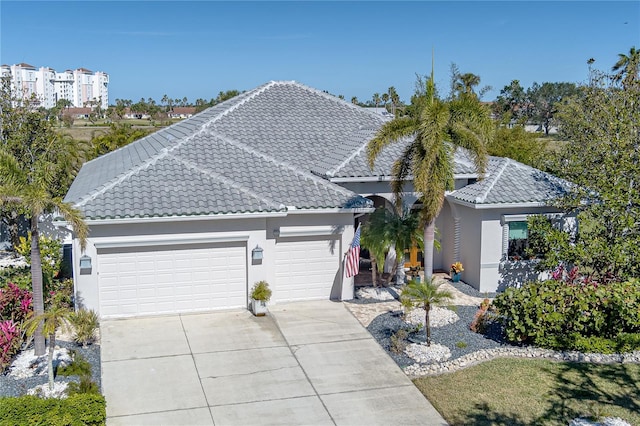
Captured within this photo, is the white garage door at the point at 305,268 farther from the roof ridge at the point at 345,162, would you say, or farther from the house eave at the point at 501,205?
the house eave at the point at 501,205

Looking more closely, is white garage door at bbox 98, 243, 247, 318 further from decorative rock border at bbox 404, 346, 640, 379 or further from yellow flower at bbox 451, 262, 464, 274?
yellow flower at bbox 451, 262, 464, 274

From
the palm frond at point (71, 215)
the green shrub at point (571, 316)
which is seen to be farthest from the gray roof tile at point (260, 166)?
the green shrub at point (571, 316)

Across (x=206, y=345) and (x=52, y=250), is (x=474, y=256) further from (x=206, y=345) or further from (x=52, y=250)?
(x=52, y=250)

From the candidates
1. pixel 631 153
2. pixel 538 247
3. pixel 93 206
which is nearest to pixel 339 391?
pixel 93 206

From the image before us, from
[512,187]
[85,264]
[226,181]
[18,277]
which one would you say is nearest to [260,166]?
[226,181]

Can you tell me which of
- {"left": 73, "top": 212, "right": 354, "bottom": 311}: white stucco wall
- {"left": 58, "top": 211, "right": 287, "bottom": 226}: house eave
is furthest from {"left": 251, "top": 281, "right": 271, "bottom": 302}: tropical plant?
{"left": 58, "top": 211, "right": 287, "bottom": 226}: house eave

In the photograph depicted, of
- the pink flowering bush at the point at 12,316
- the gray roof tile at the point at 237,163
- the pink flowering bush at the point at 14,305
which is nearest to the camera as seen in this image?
the pink flowering bush at the point at 12,316
